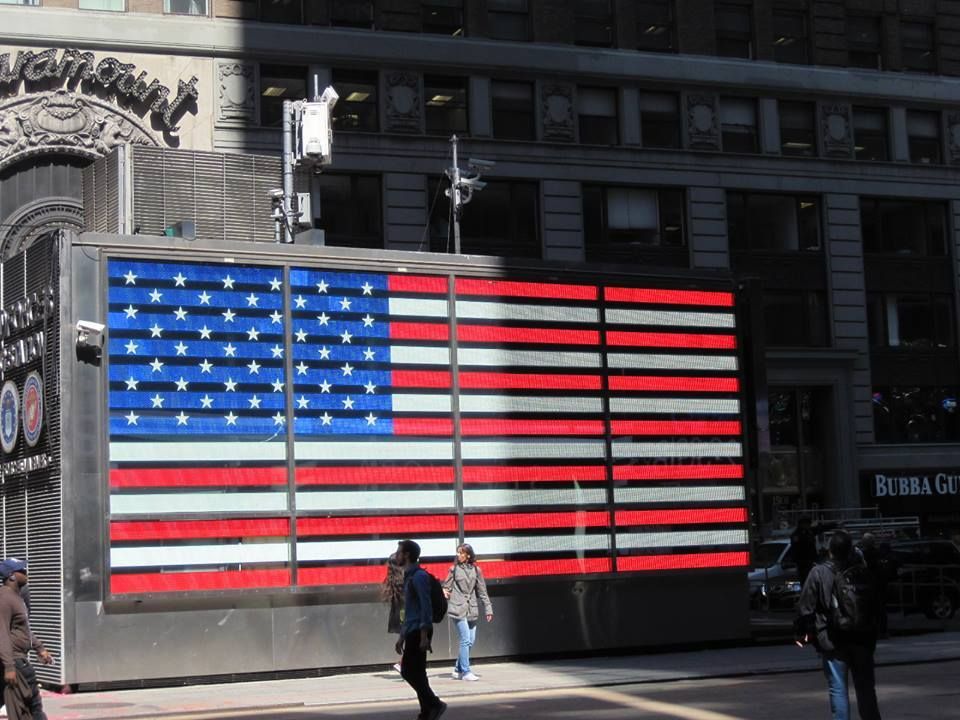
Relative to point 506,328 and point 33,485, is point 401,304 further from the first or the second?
point 33,485

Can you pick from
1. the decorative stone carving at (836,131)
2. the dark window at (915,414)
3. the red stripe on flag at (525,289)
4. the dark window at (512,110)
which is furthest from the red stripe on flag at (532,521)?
the decorative stone carving at (836,131)

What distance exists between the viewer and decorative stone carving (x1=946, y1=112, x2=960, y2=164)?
50.9 m

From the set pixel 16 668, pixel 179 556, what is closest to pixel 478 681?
pixel 179 556

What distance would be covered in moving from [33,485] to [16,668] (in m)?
7.40

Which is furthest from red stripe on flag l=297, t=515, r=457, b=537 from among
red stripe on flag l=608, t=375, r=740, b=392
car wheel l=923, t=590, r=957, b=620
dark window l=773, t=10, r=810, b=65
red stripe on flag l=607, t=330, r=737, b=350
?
dark window l=773, t=10, r=810, b=65

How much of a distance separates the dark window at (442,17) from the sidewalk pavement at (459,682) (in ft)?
88.2

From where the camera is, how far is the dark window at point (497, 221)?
146 ft

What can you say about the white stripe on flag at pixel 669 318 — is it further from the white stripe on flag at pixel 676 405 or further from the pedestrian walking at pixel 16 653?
the pedestrian walking at pixel 16 653

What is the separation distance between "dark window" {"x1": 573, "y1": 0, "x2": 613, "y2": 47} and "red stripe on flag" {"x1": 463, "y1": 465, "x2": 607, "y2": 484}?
27.1m

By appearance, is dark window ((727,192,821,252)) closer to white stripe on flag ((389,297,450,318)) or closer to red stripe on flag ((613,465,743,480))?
red stripe on flag ((613,465,743,480))

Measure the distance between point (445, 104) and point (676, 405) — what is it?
23.5 meters

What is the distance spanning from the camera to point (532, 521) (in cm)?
2189

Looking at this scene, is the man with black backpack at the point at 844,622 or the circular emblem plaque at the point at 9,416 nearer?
the man with black backpack at the point at 844,622

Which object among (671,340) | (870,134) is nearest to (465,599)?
(671,340)
